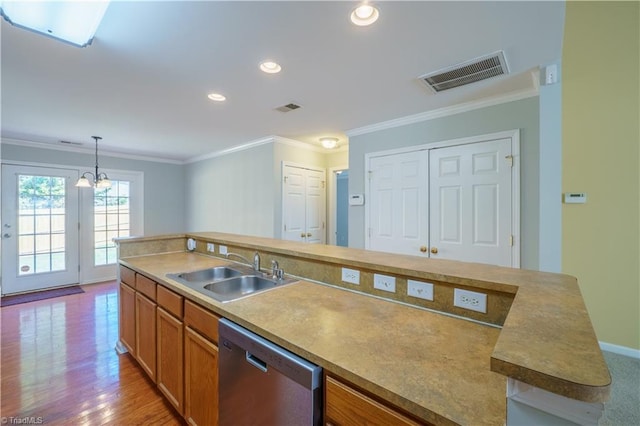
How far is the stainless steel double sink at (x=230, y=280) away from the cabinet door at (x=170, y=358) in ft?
0.85

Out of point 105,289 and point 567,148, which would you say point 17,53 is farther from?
point 567,148

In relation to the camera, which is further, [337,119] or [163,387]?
[337,119]

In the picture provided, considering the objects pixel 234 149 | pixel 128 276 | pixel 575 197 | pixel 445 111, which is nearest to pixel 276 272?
pixel 128 276

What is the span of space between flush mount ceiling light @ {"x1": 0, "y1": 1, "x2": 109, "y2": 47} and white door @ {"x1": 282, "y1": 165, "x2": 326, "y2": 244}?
2.77 m

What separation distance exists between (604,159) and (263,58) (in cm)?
325

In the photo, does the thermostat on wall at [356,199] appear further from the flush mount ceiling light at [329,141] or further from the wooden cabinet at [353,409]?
the wooden cabinet at [353,409]

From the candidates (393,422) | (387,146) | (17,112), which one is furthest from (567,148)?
(17,112)

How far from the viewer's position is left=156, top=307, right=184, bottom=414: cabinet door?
1.73 metres

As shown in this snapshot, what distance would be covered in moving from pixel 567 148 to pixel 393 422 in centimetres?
333

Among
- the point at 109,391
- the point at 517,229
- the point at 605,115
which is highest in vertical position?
the point at 605,115

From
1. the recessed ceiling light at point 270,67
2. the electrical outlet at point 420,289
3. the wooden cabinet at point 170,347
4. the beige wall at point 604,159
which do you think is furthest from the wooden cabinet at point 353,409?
the beige wall at point 604,159

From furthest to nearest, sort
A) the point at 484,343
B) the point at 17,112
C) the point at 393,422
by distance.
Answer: the point at 17,112 → the point at 484,343 → the point at 393,422

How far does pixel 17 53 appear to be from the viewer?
191 centimetres

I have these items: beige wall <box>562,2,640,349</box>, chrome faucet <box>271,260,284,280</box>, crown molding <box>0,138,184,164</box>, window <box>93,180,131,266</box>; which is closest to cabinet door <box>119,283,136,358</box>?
chrome faucet <box>271,260,284,280</box>
